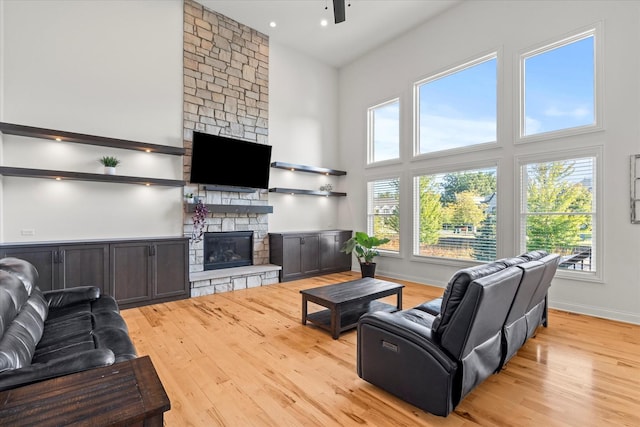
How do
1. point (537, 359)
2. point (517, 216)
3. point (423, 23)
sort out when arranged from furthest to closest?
point (423, 23), point (517, 216), point (537, 359)

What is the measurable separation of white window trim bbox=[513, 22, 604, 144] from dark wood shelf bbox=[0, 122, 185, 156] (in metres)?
5.42

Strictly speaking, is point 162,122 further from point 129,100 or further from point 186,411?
point 186,411

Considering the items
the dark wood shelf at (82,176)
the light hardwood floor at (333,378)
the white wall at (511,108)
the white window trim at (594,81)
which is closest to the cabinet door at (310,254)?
the white wall at (511,108)

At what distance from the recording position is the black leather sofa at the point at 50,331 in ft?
4.91

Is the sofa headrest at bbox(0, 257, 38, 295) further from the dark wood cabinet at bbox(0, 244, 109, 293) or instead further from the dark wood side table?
the dark wood side table

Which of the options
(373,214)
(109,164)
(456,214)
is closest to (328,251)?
(373,214)

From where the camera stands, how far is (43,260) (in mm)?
3900

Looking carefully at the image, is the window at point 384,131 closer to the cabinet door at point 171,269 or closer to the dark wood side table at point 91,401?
the cabinet door at point 171,269

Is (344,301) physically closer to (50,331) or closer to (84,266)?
(50,331)

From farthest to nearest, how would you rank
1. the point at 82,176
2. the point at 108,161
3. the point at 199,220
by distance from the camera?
the point at 199,220 < the point at 108,161 < the point at 82,176

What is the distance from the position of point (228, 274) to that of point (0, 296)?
3.58 meters

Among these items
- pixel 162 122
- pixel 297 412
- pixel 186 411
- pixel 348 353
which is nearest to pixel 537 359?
pixel 348 353

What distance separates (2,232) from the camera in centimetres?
401

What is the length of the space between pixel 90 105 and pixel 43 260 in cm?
229
